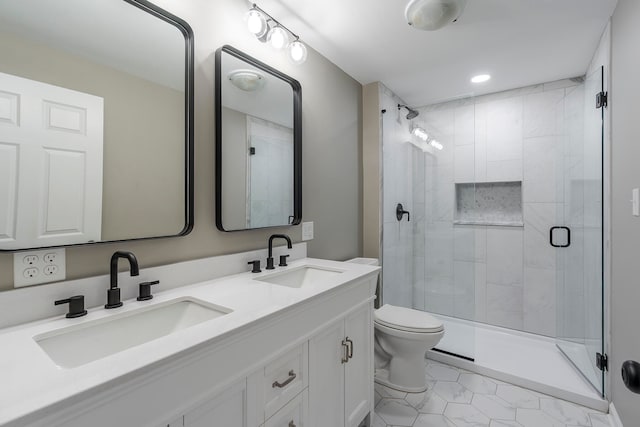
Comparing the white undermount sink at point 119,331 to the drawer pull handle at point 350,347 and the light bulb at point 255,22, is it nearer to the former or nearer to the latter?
the drawer pull handle at point 350,347

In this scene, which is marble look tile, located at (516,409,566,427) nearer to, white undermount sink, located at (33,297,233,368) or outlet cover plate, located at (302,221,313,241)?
outlet cover plate, located at (302,221,313,241)

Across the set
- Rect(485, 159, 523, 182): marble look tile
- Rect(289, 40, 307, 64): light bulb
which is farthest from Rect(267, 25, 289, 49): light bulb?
Rect(485, 159, 523, 182): marble look tile

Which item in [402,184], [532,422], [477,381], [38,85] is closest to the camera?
[38,85]

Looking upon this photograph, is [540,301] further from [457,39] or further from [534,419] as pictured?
[457,39]

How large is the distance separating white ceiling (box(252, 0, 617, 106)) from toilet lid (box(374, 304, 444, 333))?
182cm

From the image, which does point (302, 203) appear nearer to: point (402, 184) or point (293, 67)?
point (293, 67)

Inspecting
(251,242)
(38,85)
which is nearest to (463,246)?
(251,242)

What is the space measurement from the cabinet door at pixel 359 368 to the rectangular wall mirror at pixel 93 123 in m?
0.91

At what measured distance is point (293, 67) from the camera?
6.16ft

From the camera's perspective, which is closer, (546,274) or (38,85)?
(38,85)

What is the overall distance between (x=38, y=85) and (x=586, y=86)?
3.15 meters

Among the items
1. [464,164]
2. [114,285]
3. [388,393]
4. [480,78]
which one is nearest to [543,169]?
[464,164]

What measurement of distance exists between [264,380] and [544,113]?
10.2 feet

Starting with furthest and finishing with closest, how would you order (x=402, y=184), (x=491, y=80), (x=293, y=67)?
1. (x=402, y=184)
2. (x=491, y=80)
3. (x=293, y=67)
